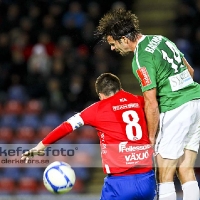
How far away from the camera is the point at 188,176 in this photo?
5.80m

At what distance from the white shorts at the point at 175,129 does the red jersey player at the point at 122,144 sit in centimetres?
16

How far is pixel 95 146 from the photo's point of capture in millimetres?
9883

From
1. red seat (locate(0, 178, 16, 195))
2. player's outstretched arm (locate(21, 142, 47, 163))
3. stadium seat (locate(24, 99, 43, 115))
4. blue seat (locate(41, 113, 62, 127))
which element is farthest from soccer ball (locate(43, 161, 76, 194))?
stadium seat (locate(24, 99, 43, 115))

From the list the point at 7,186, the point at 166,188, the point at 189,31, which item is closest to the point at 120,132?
the point at 166,188

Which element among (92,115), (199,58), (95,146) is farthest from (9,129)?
(92,115)

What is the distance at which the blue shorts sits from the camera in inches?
216

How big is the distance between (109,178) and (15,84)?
5.32 m

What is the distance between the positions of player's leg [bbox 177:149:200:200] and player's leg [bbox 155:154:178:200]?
0.15 meters

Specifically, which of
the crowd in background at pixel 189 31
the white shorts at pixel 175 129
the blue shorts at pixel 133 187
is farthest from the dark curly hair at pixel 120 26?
the crowd in background at pixel 189 31

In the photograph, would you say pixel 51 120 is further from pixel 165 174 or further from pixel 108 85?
pixel 165 174

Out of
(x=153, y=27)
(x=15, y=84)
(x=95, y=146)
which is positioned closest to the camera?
(x=95, y=146)

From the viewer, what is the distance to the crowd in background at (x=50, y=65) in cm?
991

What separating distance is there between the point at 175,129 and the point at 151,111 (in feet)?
1.08

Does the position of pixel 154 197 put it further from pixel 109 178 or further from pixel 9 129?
pixel 9 129
